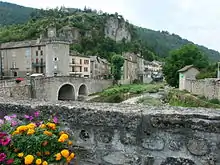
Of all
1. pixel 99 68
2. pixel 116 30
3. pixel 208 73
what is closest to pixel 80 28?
pixel 116 30

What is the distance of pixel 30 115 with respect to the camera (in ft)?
10.1

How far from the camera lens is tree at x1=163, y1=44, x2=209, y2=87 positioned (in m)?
40.4

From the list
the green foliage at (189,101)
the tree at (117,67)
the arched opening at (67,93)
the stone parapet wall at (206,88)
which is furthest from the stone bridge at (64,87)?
the stone parapet wall at (206,88)

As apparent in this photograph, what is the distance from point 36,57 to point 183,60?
2660 cm

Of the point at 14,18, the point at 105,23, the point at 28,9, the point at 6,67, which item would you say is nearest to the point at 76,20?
the point at 105,23

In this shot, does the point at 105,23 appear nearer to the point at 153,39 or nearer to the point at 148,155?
the point at 153,39

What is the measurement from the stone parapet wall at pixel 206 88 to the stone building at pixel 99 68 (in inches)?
1367

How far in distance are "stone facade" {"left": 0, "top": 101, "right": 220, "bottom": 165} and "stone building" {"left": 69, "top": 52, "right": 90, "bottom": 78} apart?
188ft

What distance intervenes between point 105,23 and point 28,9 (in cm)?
6916

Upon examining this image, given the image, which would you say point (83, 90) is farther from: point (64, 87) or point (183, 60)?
point (183, 60)

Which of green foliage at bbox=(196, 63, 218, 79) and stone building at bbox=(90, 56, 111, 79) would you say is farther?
stone building at bbox=(90, 56, 111, 79)

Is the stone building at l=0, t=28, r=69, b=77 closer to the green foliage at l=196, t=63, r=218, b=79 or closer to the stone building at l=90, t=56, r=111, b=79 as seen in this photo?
the stone building at l=90, t=56, r=111, b=79

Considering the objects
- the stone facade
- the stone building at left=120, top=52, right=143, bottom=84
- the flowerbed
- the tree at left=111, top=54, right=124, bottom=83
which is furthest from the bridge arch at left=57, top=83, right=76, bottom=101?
the flowerbed

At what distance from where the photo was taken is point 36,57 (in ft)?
167
